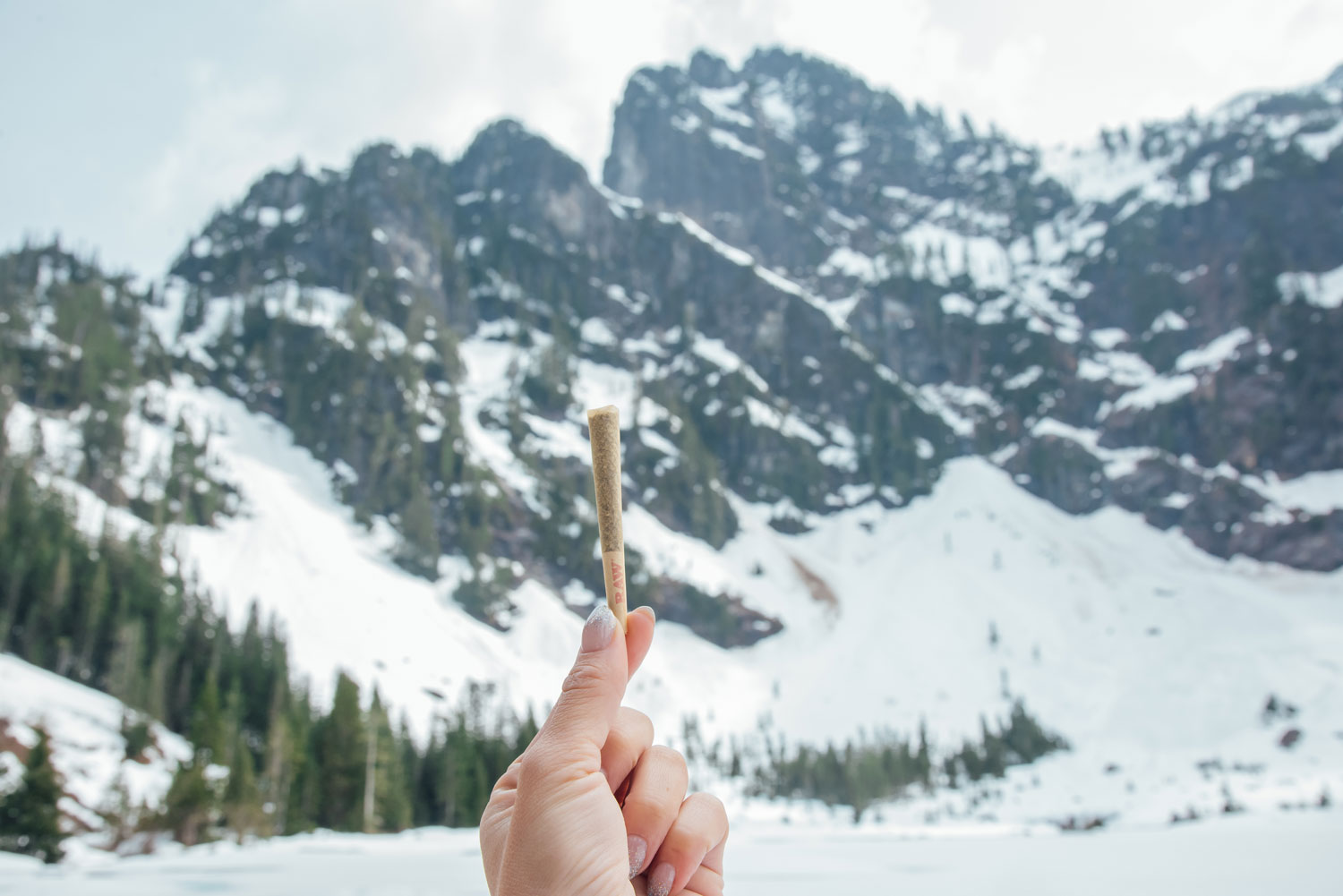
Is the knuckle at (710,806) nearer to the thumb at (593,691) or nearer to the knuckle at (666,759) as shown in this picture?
the knuckle at (666,759)

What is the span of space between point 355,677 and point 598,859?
77.2 m

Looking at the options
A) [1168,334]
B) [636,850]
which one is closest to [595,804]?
[636,850]

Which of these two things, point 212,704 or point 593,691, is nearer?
point 593,691

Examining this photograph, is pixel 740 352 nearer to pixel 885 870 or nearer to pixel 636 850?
pixel 885 870

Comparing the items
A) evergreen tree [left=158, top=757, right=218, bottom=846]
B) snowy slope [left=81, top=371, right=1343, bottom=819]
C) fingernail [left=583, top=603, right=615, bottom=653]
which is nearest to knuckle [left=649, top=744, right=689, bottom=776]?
fingernail [left=583, top=603, right=615, bottom=653]

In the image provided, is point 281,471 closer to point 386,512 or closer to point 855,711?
point 386,512

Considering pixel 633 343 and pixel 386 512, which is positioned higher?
pixel 633 343

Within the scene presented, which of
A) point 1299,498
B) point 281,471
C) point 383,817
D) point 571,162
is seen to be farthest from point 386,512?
point 1299,498

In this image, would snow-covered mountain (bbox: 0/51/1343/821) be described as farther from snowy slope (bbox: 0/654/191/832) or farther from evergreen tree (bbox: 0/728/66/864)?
evergreen tree (bbox: 0/728/66/864)

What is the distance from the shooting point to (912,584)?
125 m

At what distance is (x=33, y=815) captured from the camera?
25.0 metres

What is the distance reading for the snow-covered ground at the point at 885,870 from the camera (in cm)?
1105

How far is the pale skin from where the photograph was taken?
175 centimetres

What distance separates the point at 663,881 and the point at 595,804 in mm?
416
